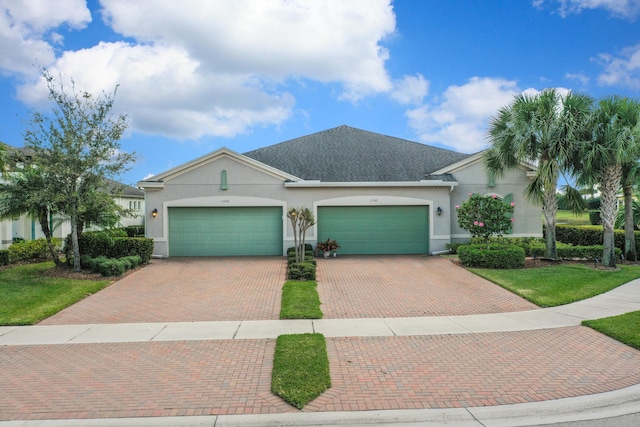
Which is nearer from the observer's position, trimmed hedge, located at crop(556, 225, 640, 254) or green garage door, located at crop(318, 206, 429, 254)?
trimmed hedge, located at crop(556, 225, 640, 254)

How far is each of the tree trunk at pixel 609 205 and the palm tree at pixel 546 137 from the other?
4.79 ft

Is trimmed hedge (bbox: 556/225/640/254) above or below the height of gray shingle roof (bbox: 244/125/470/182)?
below

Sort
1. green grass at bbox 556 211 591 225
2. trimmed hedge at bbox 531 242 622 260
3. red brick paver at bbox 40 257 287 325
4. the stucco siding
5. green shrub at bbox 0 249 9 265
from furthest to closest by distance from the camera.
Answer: green grass at bbox 556 211 591 225
the stucco siding
trimmed hedge at bbox 531 242 622 260
green shrub at bbox 0 249 9 265
red brick paver at bbox 40 257 287 325

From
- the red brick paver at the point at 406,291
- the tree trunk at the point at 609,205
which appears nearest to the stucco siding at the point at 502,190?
the tree trunk at the point at 609,205

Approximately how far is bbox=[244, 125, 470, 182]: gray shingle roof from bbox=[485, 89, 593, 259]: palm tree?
4857mm

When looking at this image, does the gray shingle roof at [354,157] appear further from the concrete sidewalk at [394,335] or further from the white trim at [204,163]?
the concrete sidewalk at [394,335]

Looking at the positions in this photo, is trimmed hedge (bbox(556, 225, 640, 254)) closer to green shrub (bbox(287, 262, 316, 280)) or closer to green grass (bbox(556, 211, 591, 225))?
green grass (bbox(556, 211, 591, 225))

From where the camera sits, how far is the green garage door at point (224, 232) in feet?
63.9

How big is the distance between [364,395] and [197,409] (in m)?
2.22

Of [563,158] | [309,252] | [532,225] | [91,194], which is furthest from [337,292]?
[532,225]

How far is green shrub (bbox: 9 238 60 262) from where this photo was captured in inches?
682

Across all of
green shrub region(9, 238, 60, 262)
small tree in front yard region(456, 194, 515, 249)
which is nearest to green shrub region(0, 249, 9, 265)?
green shrub region(9, 238, 60, 262)

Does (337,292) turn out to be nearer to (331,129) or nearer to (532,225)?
(532,225)

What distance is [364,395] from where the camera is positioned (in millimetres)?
Result: 5781
